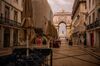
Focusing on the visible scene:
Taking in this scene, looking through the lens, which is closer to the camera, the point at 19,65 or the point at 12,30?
the point at 19,65

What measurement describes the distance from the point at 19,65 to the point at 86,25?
35891 millimetres

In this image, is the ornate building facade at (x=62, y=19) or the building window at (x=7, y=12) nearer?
the building window at (x=7, y=12)

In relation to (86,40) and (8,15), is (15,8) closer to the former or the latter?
(8,15)

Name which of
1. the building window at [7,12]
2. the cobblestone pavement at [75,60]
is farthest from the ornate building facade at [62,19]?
the cobblestone pavement at [75,60]

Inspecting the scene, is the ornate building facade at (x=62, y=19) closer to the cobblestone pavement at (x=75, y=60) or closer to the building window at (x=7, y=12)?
the building window at (x=7, y=12)

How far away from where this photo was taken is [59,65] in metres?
12.3

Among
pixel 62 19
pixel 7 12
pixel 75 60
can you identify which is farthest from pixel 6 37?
pixel 62 19

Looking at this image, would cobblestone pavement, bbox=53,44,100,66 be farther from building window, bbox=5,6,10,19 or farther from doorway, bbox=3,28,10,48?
building window, bbox=5,6,10,19

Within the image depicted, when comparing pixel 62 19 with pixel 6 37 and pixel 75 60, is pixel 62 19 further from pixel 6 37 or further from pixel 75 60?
pixel 75 60

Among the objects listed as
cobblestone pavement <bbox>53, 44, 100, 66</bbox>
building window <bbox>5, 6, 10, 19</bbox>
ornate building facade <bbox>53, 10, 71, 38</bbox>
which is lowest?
cobblestone pavement <bbox>53, 44, 100, 66</bbox>

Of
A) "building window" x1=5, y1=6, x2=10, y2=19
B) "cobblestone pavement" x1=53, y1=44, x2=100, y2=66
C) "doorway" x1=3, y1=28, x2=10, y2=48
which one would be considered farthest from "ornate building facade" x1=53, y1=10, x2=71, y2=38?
"cobblestone pavement" x1=53, y1=44, x2=100, y2=66

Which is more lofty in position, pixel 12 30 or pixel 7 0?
pixel 7 0

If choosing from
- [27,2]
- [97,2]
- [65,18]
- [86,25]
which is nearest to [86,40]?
[86,25]

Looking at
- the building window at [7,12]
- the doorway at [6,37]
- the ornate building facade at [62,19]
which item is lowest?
the doorway at [6,37]
